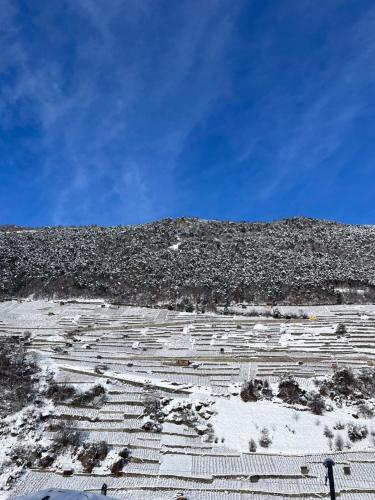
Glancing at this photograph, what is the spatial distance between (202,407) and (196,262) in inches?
994

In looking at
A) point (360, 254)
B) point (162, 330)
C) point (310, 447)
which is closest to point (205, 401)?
point (310, 447)

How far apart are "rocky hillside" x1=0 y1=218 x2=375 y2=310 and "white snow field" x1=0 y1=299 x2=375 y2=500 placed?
5534mm

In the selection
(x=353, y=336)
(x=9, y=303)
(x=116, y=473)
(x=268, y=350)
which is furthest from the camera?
(x=9, y=303)

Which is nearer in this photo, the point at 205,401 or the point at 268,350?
the point at 205,401

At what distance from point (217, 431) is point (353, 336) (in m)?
13.1

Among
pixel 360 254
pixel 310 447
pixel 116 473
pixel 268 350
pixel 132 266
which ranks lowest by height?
pixel 116 473

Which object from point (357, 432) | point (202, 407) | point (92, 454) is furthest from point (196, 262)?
point (92, 454)

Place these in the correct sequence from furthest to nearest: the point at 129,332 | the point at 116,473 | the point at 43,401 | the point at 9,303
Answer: the point at 9,303
the point at 129,332
the point at 43,401
the point at 116,473

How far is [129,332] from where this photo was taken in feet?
91.6

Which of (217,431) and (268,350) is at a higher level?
(268,350)

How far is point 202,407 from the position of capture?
59.1ft

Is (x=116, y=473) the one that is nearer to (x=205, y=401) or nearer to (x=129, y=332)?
(x=205, y=401)

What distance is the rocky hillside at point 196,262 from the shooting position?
36031 millimetres

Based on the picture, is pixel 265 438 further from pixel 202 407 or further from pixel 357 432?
pixel 357 432
